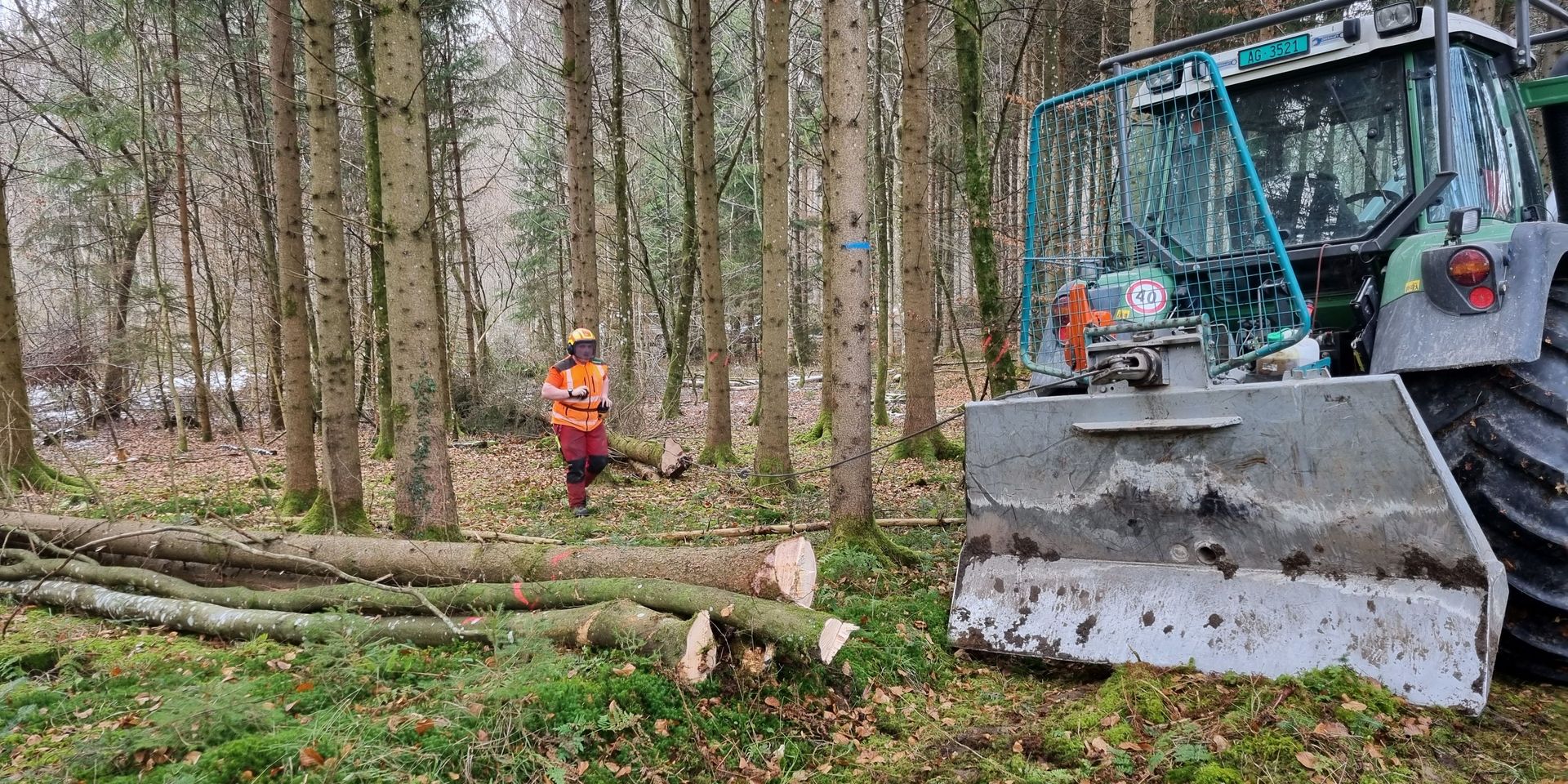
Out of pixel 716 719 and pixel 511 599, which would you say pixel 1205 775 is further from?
pixel 511 599

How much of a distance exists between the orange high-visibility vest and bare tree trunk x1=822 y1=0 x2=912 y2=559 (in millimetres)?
3857

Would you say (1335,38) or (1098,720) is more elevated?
(1335,38)

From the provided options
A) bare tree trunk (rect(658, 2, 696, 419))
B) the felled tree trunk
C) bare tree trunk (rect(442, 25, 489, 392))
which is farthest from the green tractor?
bare tree trunk (rect(442, 25, 489, 392))

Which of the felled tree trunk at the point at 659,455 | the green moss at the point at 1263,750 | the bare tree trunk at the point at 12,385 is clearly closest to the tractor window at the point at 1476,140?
the green moss at the point at 1263,750

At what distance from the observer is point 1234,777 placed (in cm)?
282

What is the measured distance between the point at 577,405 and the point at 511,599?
434cm

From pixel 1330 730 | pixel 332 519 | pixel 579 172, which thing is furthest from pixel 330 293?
pixel 1330 730

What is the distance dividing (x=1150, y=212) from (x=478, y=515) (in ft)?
21.3

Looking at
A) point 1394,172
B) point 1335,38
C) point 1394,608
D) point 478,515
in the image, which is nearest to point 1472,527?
point 1394,608

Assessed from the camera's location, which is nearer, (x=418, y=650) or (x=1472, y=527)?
(x=1472, y=527)

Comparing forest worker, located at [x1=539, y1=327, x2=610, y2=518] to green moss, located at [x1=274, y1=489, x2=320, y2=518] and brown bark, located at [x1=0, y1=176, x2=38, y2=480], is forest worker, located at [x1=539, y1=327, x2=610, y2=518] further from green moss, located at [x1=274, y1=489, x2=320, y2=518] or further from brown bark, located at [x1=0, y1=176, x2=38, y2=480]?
brown bark, located at [x1=0, y1=176, x2=38, y2=480]

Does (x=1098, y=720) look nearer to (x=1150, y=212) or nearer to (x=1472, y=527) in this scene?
(x=1472, y=527)

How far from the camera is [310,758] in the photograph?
9.32 feet

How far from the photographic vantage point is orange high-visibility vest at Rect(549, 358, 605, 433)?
827 cm
